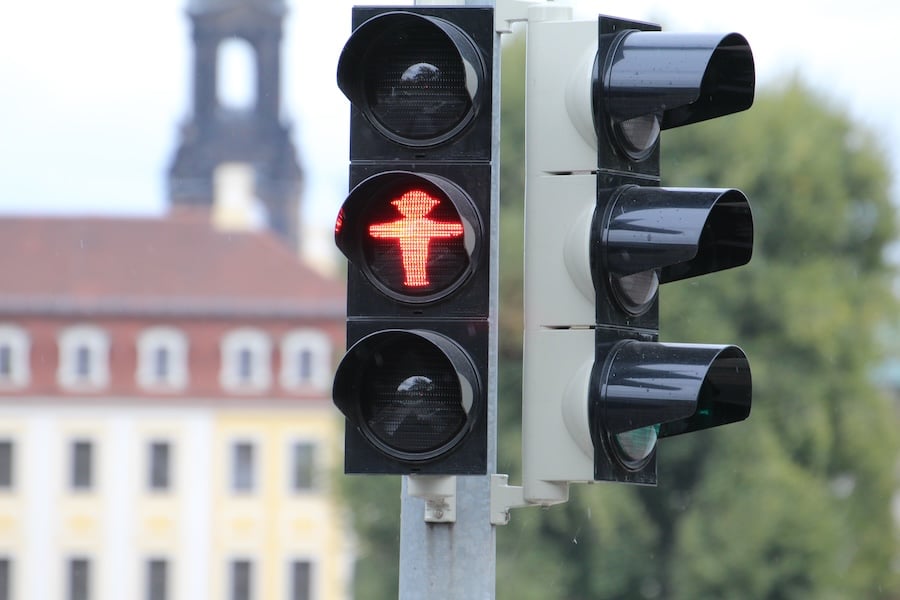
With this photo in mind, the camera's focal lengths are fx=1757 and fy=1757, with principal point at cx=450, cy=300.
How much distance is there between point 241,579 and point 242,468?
4.20 meters

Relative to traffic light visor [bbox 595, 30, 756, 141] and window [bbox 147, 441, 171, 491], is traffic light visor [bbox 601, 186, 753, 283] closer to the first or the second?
traffic light visor [bbox 595, 30, 756, 141]

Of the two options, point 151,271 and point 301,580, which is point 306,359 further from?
point 301,580

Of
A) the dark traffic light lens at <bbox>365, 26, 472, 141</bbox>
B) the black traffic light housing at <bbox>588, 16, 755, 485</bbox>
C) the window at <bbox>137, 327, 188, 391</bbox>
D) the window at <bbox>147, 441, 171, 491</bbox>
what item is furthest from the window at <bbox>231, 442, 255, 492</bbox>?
the dark traffic light lens at <bbox>365, 26, 472, 141</bbox>

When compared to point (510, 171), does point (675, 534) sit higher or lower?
lower

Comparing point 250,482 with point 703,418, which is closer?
point 703,418

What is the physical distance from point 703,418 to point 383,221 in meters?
0.91

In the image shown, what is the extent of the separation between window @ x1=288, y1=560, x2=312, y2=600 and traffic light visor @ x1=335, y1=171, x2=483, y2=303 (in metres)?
62.1

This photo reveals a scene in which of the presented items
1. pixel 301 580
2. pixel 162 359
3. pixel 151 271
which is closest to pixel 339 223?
pixel 301 580

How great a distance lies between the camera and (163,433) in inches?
2552

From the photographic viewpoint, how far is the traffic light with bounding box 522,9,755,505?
153 inches

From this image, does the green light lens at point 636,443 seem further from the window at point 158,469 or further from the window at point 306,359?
the window at point 306,359

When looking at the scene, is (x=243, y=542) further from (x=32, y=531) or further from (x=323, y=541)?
(x=32, y=531)

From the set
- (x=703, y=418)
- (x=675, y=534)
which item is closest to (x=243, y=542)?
(x=675, y=534)

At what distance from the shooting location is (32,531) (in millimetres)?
64125
